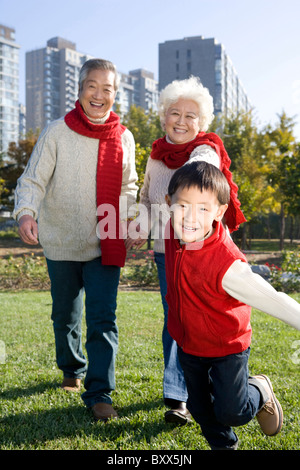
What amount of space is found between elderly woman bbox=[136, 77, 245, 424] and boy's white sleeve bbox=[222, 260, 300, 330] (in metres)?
0.64

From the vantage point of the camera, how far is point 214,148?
102 inches

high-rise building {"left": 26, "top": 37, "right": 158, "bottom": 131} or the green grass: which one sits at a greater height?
high-rise building {"left": 26, "top": 37, "right": 158, "bottom": 131}

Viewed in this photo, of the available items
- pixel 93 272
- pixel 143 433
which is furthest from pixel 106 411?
pixel 93 272

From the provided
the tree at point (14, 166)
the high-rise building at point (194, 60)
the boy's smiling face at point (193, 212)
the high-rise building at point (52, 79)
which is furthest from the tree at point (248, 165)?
the high-rise building at point (52, 79)

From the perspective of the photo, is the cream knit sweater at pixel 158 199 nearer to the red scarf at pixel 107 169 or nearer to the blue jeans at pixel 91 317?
the red scarf at pixel 107 169

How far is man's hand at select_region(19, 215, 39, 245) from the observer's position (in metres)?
2.61

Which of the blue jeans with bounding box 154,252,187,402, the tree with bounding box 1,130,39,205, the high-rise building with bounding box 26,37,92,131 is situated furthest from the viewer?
the high-rise building with bounding box 26,37,92,131

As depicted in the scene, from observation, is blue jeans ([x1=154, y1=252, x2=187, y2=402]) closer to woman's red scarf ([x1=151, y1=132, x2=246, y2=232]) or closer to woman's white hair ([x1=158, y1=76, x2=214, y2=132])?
woman's red scarf ([x1=151, y1=132, x2=246, y2=232])

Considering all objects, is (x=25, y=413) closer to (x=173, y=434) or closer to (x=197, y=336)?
(x=173, y=434)

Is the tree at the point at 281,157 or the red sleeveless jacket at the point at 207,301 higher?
the tree at the point at 281,157

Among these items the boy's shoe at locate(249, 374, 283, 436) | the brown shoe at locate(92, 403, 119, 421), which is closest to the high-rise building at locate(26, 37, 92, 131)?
the brown shoe at locate(92, 403, 119, 421)

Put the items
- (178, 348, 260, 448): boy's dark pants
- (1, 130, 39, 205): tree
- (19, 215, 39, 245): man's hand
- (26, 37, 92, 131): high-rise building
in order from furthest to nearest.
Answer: (26, 37, 92, 131): high-rise building, (1, 130, 39, 205): tree, (19, 215, 39, 245): man's hand, (178, 348, 260, 448): boy's dark pants

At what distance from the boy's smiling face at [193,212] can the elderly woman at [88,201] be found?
1.05 meters

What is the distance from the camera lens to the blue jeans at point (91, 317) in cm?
293
